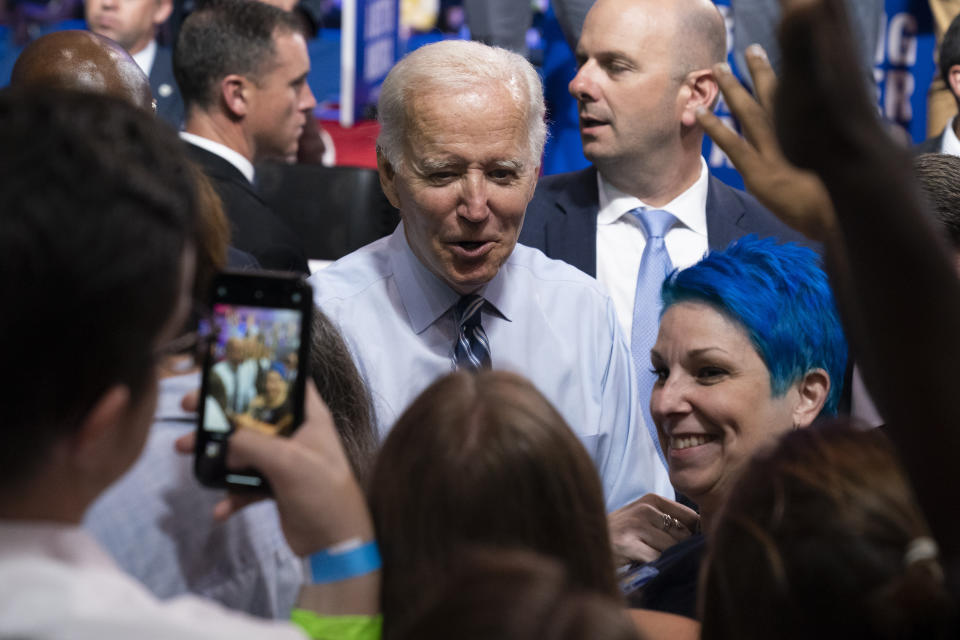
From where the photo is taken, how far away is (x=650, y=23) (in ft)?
10.8

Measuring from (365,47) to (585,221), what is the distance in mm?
2060

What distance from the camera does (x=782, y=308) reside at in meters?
1.93

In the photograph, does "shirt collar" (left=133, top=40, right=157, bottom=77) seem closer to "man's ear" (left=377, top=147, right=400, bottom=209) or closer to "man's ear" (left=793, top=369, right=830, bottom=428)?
"man's ear" (left=377, top=147, right=400, bottom=209)

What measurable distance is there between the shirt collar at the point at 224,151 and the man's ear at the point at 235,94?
0.12m

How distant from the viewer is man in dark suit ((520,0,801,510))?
10.0 ft

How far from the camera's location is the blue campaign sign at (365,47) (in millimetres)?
4758

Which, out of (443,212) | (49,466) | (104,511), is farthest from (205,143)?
(49,466)

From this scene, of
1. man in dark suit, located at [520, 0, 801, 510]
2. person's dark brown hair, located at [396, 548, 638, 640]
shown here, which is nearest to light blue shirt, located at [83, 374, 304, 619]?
person's dark brown hair, located at [396, 548, 638, 640]

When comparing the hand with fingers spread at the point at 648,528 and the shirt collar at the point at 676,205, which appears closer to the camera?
the hand with fingers spread at the point at 648,528

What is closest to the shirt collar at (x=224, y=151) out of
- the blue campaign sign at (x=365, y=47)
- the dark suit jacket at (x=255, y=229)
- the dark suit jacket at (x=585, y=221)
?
the dark suit jacket at (x=255, y=229)

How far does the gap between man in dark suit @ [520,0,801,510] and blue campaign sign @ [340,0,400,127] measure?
1607mm

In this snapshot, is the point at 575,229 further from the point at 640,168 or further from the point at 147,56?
the point at 147,56

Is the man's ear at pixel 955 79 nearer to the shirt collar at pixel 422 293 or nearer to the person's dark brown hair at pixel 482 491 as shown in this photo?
the shirt collar at pixel 422 293

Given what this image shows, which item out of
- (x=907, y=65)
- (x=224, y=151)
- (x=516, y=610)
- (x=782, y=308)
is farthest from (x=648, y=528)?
(x=907, y=65)
